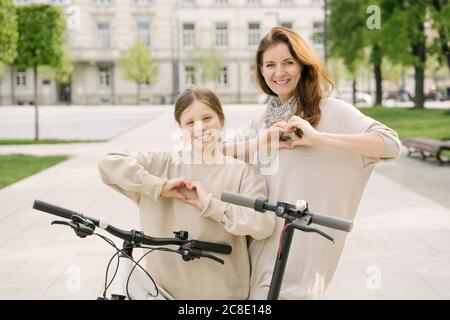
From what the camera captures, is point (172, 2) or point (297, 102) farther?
point (172, 2)

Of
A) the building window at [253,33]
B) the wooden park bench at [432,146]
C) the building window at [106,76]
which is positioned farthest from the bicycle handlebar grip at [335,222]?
the building window at [106,76]

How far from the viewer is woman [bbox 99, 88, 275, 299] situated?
265 centimetres

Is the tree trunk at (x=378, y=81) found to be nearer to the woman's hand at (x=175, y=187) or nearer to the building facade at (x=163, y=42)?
the building facade at (x=163, y=42)

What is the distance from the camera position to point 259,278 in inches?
105

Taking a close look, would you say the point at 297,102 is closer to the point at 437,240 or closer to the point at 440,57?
the point at 437,240

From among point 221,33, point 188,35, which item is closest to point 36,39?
point 188,35

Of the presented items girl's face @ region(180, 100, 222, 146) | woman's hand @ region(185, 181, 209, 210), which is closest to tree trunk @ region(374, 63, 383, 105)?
girl's face @ region(180, 100, 222, 146)

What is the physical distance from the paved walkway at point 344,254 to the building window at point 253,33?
59.0 m

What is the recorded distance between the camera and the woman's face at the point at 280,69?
272cm

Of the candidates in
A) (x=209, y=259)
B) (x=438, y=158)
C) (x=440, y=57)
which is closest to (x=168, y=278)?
(x=209, y=259)

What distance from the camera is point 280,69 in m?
2.73

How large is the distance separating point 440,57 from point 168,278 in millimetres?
29387

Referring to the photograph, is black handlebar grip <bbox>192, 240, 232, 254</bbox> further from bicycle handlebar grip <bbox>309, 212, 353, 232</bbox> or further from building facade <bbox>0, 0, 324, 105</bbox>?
building facade <bbox>0, 0, 324, 105</bbox>
